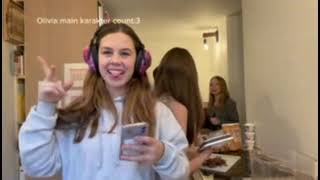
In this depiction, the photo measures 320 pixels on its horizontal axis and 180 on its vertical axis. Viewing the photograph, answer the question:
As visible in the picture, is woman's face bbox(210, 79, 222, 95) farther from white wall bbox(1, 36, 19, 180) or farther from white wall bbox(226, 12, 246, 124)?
white wall bbox(1, 36, 19, 180)

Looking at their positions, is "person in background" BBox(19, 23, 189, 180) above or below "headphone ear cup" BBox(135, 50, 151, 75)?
below

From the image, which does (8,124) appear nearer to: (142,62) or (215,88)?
(142,62)

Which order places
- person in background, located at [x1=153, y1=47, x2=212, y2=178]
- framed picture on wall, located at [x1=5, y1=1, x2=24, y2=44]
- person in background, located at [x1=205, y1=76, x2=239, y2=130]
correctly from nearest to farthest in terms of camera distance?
person in background, located at [x1=153, y1=47, x2=212, y2=178] → framed picture on wall, located at [x1=5, y1=1, x2=24, y2=44] → person in background, located at [x1=205, y1=76, x2=239, y2=130]

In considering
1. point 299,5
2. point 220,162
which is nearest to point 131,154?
point 299,5

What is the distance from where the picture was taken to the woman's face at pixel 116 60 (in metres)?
1.02

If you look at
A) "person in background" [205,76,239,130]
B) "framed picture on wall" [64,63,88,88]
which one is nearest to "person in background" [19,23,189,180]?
"framed picture on wall" [64,63,88,88]

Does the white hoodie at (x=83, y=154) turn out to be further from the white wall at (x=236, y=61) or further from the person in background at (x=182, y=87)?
the white wall at (x=236, y=61)

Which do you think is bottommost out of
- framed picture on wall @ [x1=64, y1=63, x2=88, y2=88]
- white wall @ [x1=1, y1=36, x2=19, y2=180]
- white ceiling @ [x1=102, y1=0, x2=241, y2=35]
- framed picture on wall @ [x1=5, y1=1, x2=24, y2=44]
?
white wall @ [x1=1, y1=36, x2=19, y2=180]

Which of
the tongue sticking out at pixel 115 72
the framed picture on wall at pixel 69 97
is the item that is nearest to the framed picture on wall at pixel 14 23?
the framed picture on wall at pixel 69 97

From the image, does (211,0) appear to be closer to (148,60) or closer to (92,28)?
(92,28)

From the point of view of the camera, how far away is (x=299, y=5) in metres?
→ 1.38

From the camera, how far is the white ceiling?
146 inches

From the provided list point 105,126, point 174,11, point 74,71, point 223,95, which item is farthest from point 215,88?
point 105,126

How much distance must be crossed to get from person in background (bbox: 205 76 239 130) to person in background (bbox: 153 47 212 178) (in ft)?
3.76
